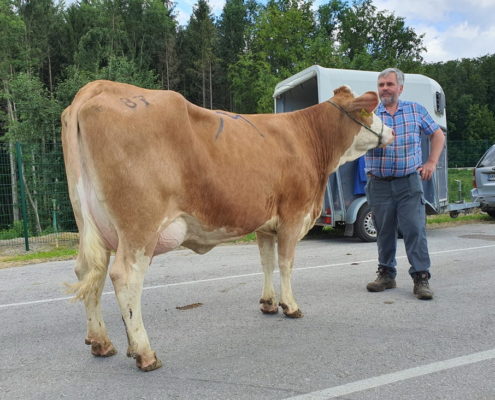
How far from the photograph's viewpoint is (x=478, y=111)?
5931 centimetres

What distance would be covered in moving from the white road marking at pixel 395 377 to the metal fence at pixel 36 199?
8.69 meters

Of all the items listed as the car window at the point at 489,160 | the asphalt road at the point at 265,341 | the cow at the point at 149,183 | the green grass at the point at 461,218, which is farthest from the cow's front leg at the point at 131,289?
the car window at the point at 489,160

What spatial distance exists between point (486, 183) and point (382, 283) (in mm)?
8360

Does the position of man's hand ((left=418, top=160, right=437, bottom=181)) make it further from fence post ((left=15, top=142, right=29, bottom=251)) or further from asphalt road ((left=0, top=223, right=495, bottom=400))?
fence post ((left=15, top=142, right=29, bottom=251))

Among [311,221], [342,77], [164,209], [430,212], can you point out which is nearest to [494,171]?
[430,212]

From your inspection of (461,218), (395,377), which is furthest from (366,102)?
(461,218)

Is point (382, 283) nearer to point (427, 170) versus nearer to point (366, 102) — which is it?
point (427, 170)

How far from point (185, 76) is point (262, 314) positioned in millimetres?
42019

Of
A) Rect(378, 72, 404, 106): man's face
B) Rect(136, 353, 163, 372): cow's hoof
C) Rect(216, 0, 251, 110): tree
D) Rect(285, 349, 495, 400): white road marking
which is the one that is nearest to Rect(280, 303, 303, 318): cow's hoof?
Rect(285, 349, 495, 400): white road marking

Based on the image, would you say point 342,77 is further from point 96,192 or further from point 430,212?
point 96,192

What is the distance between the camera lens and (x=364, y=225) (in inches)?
373

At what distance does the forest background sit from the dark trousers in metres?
8.87

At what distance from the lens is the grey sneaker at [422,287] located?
15.5ft

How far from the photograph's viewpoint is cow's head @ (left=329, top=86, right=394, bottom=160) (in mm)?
4297
